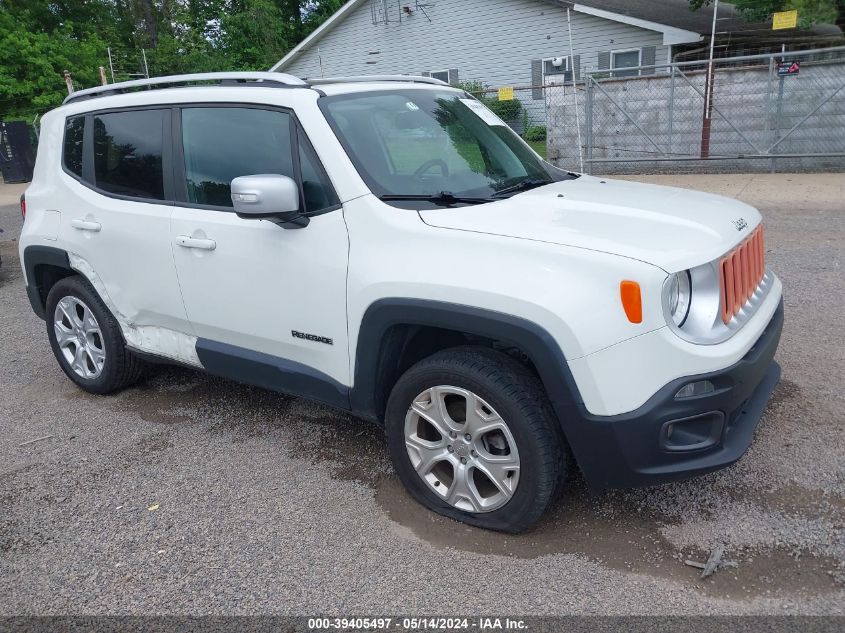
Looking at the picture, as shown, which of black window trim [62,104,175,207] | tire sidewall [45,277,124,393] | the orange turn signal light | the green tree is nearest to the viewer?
the orange turn signal light

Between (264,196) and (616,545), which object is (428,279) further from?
(616,545)

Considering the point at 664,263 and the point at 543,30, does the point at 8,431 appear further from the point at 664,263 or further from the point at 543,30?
the point at 543,30

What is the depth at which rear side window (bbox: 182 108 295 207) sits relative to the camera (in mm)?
3547

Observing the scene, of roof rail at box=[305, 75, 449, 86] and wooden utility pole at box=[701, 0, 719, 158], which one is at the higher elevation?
roof rail at box=[305, 75, 449, 86]

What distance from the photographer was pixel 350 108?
11.8ft

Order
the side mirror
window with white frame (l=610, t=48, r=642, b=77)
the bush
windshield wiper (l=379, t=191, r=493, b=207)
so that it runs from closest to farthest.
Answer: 1. the side mirror
2. windshield wiper (l=379, t=191, r=493, b=207)
3. window with white frame (l=610, t=48, r=642, b=77)
4. the bush

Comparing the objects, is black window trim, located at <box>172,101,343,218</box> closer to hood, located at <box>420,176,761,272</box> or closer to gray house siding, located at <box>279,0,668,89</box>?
hood, located at <box>420,176,761,272</box>

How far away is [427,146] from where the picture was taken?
3.67 metres

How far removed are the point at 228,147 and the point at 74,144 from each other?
1486mm

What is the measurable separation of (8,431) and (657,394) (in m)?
3.93

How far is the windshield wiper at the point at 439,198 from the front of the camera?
3258 millimetres

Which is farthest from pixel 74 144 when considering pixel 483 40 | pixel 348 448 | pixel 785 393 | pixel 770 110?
pixel 483 40

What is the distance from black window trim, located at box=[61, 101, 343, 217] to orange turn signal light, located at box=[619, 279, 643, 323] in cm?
136

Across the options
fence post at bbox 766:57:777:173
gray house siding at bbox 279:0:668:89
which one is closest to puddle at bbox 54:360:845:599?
fence post at bbox 766:57:777:173
